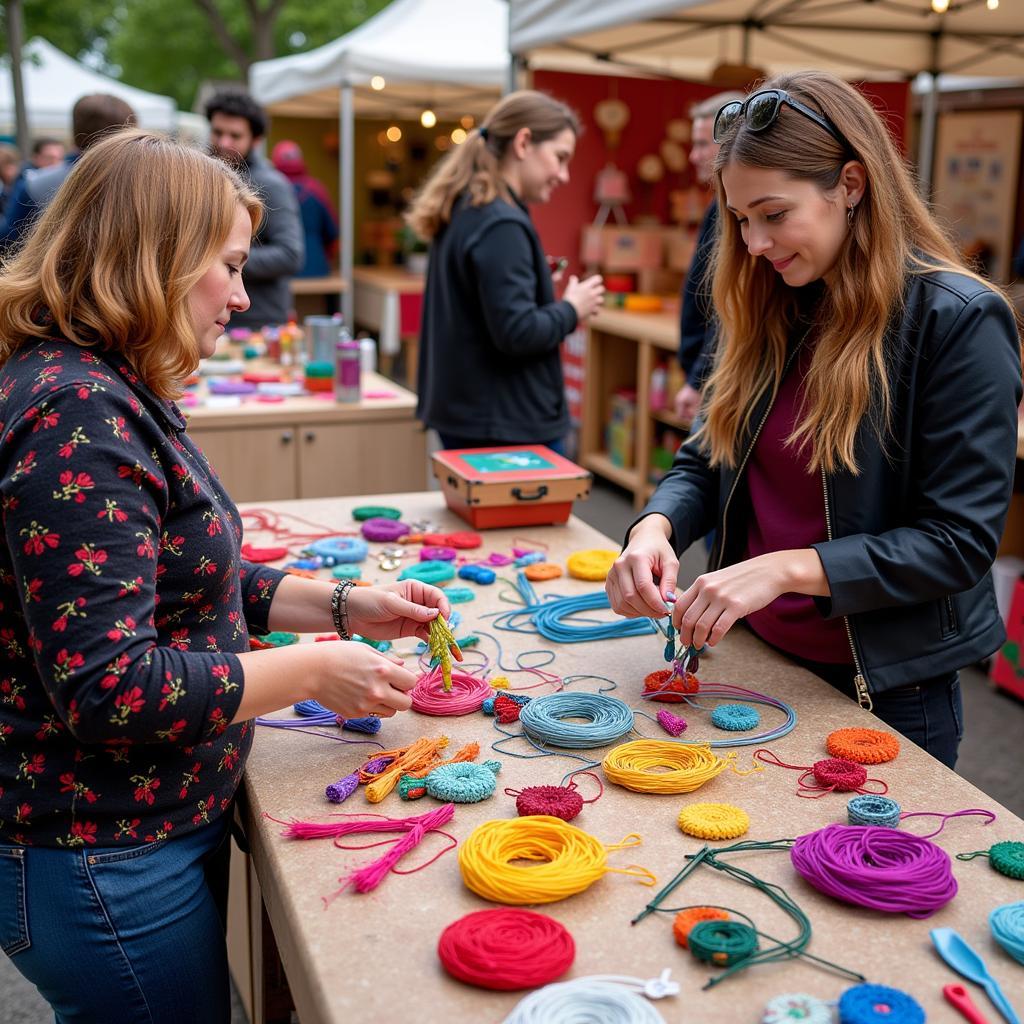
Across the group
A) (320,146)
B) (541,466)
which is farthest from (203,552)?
(320,146)

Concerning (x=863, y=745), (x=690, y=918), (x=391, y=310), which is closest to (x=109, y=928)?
(x=690, y=918)

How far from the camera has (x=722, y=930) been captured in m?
1.15

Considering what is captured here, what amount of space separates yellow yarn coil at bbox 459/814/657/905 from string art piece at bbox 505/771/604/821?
0.04 ft

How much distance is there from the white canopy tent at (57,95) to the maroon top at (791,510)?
13.5 m

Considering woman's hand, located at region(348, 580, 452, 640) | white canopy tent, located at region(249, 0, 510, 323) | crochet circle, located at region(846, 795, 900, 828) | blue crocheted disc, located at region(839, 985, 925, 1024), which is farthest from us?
white canopy tent, located at region(249, 0, 510, 323)

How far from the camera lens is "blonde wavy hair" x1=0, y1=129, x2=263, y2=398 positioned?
4.10 feet

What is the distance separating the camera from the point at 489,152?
11.0ft

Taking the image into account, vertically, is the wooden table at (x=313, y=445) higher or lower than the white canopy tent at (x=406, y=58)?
lower

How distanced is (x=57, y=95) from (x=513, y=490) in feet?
48.7

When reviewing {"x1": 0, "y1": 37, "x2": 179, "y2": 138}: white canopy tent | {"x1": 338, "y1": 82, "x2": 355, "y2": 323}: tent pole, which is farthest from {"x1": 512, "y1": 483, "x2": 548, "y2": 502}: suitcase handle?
{"x1": 0, "y1": 37, "x2": 179, "y2": 138}: white canopy tent

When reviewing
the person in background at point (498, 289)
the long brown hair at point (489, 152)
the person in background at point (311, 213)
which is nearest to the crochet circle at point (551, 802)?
the person in background at point (498, 289)

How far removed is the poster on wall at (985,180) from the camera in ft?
26.0

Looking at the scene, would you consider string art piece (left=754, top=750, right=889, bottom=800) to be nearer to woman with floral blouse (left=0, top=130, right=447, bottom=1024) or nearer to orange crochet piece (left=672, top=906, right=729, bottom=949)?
orange crochet piece (left=672, top=906, right=729, bottom=949)

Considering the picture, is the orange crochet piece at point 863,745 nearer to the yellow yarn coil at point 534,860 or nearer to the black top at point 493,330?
the yellow yarn coil at point 534,860
